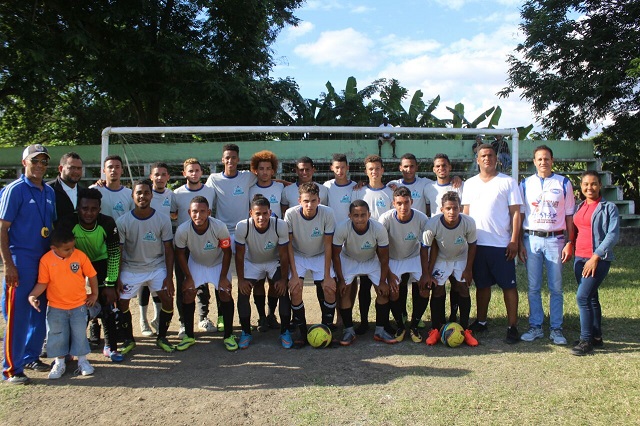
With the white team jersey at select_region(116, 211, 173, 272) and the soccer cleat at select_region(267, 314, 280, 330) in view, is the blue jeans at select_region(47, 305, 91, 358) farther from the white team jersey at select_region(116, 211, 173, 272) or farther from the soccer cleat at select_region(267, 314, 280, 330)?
the soccer cleat at select_region(267, 314, 280, 330)

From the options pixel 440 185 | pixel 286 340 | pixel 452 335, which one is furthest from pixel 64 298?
pixel 440 185

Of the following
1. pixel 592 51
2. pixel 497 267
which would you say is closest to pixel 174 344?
pixel 497 267

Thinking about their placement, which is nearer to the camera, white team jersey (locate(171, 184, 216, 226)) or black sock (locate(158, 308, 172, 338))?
black sock (locate(158, 308, 172, 338))

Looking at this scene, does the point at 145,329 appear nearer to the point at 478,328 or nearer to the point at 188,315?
the point at 188,315

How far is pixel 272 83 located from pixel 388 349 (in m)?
9.70

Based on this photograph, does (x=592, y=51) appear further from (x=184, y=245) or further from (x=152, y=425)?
(x=152, y=425)

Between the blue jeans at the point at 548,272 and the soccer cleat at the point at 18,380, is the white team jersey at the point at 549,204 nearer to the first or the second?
the blue jeans at the point at 548,272

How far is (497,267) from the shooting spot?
5.06m

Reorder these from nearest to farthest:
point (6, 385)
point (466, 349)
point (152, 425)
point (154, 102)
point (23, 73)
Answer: point (152, 425), point (6, 385), point (466, 349), point (23, 73), point (154, 102)

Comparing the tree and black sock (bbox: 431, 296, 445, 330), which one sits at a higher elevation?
the tree

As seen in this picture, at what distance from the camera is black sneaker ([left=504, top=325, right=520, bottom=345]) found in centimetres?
490

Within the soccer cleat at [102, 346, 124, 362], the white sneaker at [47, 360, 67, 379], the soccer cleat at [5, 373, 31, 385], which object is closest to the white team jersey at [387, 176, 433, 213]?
the soccer cleat at [102, 346, 124, 362]

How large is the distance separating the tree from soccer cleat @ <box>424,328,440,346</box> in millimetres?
10136

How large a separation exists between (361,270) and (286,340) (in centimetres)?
107
